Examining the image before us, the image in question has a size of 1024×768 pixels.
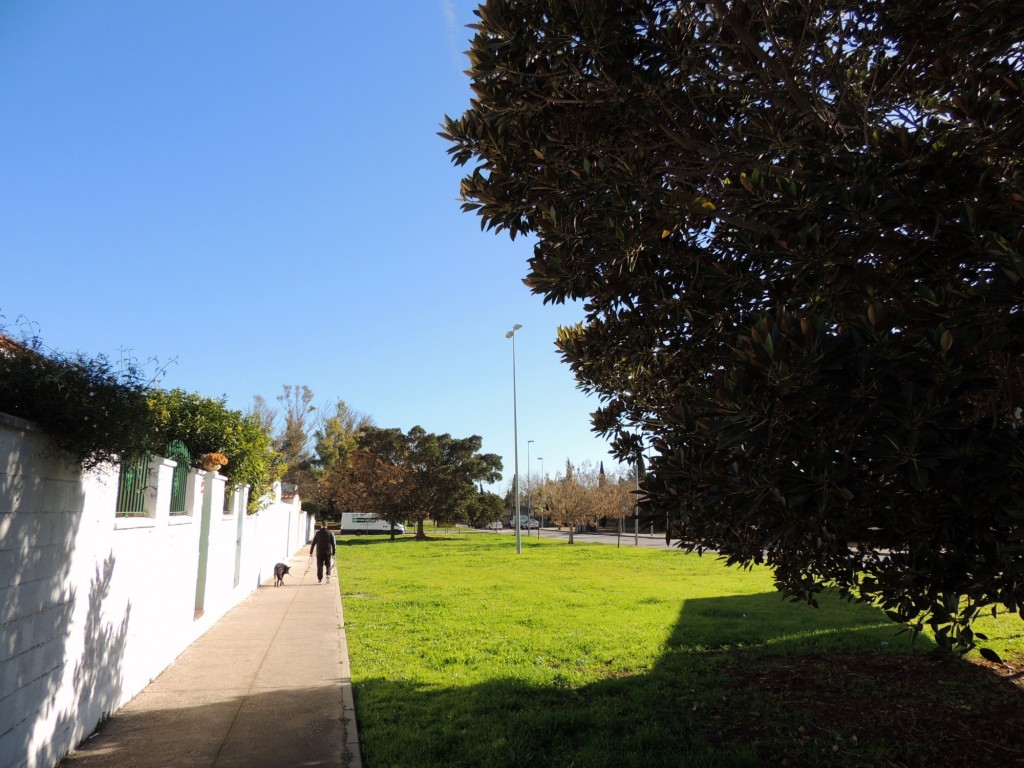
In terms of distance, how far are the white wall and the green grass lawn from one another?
210 cm

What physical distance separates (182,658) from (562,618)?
595 cm

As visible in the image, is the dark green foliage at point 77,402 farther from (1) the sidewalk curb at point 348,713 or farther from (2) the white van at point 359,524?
(2) the white van at point 359,524

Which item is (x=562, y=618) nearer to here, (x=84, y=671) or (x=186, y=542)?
(x=186, y=542)

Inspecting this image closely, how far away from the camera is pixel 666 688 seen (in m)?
6.82

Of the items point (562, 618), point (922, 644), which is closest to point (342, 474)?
point (562, 618)

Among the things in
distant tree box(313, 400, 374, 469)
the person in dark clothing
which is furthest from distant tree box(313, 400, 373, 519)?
the person in dark clothing

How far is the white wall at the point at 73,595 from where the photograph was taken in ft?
12.5

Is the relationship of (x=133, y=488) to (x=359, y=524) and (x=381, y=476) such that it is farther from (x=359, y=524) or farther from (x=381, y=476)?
(x=359, y=524)

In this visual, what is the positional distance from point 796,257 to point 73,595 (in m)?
5.22

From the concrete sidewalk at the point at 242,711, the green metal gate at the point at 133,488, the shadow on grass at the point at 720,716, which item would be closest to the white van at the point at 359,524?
the concrete sidewalk at the point at 242,711

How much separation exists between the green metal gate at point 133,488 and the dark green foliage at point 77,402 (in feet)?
3.27

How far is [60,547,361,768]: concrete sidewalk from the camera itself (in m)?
4.91

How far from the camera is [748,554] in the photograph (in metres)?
5.06

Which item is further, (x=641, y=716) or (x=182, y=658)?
(x=182, y=658)
